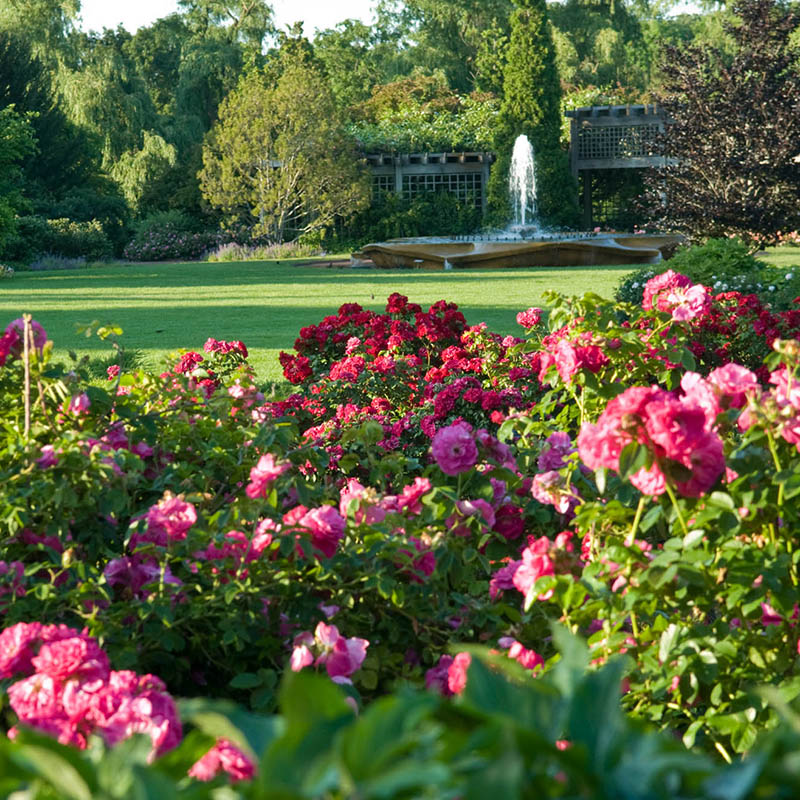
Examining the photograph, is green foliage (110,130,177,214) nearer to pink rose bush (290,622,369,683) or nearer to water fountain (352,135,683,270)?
water fountain (352,135,683,270)

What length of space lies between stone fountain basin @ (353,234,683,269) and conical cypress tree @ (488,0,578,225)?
27.3 feet

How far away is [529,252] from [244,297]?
21.1ft

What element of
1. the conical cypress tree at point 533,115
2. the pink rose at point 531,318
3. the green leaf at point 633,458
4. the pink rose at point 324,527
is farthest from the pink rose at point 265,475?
the conical cypress tree at point 533,115

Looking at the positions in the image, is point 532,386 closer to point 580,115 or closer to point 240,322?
point 240,322

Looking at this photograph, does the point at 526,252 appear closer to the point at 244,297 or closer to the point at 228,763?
the point at 244,297

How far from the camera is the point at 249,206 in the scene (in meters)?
26.4

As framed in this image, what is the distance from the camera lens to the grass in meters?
9.23

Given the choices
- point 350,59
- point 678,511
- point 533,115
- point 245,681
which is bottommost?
point 245,681

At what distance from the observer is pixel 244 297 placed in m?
13.2

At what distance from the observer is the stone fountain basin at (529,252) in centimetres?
1781

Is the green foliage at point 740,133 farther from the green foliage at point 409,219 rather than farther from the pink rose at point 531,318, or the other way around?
the green foliage at point 409,219

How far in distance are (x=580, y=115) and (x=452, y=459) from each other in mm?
25986

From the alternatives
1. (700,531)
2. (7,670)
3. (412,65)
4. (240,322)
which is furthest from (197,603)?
(412,65)

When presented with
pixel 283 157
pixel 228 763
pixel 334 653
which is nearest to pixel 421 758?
pixel 228 763
